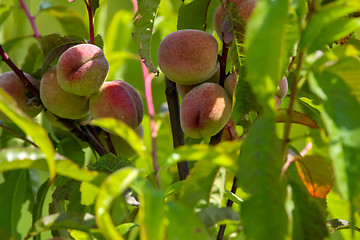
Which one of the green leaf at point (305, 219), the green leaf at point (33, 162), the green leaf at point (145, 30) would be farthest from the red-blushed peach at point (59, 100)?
the green leaf at point (305, 219)

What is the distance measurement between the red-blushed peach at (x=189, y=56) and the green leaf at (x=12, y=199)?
0.44 meters

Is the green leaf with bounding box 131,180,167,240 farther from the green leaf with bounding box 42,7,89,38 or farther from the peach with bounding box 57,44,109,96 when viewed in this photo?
the green leaf with bounding box 42,7,89,38

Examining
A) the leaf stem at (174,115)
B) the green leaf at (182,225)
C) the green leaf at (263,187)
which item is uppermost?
the green leaf at (263,187)

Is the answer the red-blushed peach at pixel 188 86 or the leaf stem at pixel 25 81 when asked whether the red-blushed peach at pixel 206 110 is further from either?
the leaf stem at pixel 25 81

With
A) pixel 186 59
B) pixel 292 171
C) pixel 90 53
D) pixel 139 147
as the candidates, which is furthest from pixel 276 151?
pixel 90 53

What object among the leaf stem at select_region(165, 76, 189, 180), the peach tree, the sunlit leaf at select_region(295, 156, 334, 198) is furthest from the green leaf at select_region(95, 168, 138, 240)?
the leaf stem at select_region(165, 76, 189, 180)

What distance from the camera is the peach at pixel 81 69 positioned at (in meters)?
0.95

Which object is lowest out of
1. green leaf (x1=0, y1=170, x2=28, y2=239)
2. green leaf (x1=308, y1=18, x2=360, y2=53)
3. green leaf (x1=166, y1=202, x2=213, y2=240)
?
green leaf (x1=0, y1=170, x2=28, y2=239)

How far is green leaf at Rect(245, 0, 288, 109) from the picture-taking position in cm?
46

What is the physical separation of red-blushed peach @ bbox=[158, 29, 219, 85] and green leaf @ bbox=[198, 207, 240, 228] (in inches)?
13.4

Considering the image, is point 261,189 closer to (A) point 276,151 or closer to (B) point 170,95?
(A) point 276,151

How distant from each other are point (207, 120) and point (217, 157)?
0.35 m

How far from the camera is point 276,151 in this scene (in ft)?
1.63

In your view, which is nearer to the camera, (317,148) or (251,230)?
(251,230)
